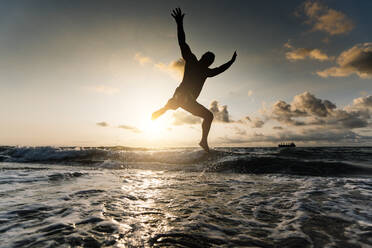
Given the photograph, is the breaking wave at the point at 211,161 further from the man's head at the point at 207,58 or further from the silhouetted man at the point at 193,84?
the man's head at the point at 207,58

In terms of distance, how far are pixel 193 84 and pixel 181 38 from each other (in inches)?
50.7

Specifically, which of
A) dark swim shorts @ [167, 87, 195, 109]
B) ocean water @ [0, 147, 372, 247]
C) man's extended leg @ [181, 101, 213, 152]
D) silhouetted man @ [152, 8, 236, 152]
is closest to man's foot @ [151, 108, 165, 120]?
silhouetted man @ [152, 8, 236, 152]

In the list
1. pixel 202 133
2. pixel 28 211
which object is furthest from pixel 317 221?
pixel 202 133

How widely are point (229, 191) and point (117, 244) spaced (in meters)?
2.31

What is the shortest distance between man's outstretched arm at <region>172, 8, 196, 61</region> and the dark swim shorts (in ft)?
3.13

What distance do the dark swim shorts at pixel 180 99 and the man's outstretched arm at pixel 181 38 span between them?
0.95 m

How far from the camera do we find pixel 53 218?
221cm

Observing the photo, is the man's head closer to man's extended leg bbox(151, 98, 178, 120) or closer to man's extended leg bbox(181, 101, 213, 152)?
man's extended leg bbox(181, 101, 213, 152)

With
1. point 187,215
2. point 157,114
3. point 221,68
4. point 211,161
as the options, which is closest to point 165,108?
point 157,114

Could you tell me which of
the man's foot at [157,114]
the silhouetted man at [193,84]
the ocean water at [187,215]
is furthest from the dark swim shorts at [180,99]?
the ocean water at [187,215]

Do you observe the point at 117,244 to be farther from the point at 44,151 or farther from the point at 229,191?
the point at 44,151

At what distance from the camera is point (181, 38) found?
557 centimetres

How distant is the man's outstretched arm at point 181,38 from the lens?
5383 mm

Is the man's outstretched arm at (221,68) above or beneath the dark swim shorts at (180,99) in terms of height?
above
